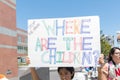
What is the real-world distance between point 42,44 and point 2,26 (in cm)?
3065

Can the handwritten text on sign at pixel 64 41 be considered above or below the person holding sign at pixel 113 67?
above

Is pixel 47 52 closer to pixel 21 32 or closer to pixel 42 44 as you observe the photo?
pixel 42 44

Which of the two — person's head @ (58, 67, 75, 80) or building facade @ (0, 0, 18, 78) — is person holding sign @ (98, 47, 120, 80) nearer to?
person's head @ (58, 67, 75, 80)

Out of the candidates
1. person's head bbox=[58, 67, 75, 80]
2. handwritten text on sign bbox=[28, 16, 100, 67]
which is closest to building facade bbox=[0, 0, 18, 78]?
handwritten text on sign bbox=[28, 16, 100, 67]

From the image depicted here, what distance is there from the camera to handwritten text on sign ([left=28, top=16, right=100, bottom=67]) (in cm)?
338

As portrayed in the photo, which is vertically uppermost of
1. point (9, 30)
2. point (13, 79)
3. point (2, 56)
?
point (9, 30)

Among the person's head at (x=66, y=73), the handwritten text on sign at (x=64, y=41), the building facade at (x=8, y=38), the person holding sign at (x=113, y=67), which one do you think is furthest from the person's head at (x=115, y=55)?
the building facade at (x=8, y=38)

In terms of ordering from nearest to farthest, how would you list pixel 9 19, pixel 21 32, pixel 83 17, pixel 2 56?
pixel 83 17
pixel 2 56
pixel 9 19
pixel 21 32

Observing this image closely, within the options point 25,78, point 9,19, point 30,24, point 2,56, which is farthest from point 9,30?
point 30,24

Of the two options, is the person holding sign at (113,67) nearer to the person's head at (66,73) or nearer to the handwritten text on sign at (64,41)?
the handwritten text on sign at (64,41)

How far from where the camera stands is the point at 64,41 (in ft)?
11.4

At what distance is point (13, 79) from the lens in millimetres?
37938

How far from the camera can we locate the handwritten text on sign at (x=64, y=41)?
133 inches

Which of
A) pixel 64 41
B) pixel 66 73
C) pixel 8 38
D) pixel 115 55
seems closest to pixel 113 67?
pixel 115 55
